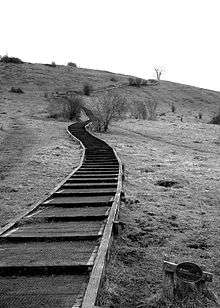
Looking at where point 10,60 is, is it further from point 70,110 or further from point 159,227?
point 159,227

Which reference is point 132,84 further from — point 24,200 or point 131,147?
point 24,200

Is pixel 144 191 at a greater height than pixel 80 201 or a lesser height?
lesser

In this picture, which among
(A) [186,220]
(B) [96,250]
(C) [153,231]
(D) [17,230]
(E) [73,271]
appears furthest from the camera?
(A) [186,220]

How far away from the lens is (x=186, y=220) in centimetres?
702

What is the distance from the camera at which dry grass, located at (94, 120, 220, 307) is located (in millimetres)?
4399

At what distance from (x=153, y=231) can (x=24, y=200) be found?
11.3ft

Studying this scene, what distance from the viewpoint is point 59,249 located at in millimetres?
4902

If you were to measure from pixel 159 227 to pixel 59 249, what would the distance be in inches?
90.4

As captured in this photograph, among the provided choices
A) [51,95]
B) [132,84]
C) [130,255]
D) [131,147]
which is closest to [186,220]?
[130,255]

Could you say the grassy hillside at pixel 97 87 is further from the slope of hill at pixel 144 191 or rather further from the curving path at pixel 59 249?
the curving path at pixel 59 249

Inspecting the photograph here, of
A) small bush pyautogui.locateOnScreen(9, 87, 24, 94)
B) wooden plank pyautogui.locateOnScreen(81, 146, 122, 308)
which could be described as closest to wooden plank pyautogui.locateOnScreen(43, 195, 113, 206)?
wooden plank pyautogui.locateOnScreen(81, 146, 122, 308)

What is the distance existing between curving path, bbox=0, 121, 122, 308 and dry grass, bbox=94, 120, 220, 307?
299mm

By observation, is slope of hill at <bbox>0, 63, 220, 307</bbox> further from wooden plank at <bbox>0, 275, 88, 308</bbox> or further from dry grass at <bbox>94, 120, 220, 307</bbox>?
wooden plank at <bbox>0, 275, 88, 308</bbox>

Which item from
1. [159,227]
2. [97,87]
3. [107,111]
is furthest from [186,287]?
[97,87]
